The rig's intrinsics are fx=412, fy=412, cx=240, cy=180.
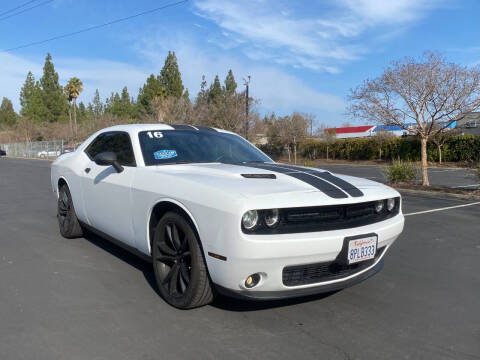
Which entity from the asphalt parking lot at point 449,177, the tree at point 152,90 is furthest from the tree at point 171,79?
the asphalt parking lot at point 449,177

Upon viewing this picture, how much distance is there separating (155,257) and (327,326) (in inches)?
58.0

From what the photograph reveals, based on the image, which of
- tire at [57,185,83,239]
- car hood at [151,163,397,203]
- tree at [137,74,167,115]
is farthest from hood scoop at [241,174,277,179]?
tree at [137,74,167,115]

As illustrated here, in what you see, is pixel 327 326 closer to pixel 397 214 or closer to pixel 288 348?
pixel 288 348

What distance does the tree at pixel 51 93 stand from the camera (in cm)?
6556

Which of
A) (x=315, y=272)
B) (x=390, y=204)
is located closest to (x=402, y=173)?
(x=390, y=204)

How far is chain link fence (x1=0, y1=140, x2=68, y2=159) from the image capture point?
1796 inches

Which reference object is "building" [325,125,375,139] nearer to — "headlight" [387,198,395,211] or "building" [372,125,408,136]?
"building" [372,125,408,136]

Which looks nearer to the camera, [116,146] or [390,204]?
[390,204]

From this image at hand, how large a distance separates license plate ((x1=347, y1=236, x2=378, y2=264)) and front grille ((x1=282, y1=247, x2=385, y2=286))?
0.10m

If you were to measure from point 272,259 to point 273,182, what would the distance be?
2.21 feet

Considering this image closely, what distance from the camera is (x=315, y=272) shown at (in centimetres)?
296

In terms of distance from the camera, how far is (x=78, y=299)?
11.3 feet

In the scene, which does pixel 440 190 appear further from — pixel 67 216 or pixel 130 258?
pixel 67 216

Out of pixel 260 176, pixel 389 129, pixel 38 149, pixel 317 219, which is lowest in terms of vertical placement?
pixel 317 219
